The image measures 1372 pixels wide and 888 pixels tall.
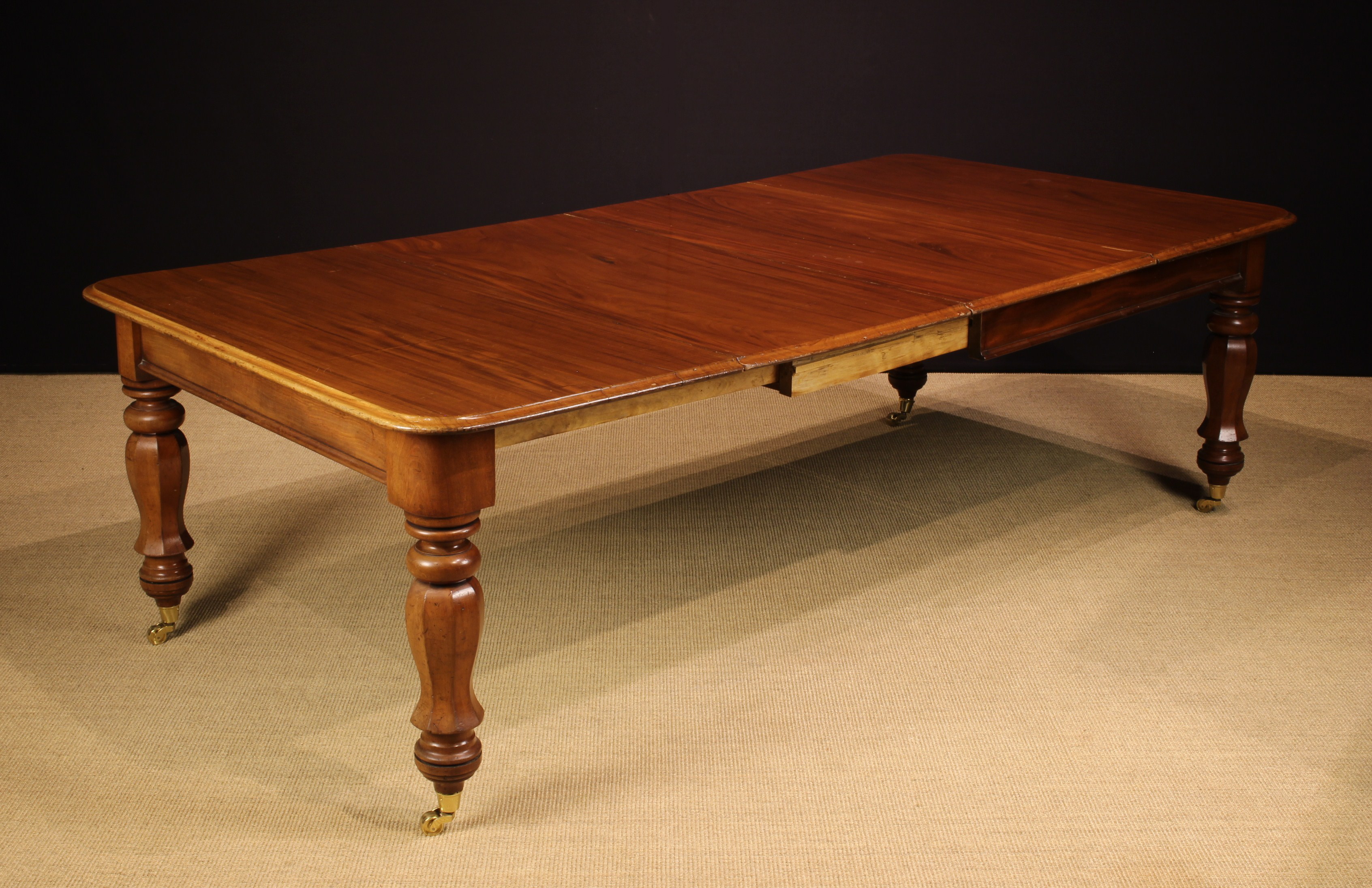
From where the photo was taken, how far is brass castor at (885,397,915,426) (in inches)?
147

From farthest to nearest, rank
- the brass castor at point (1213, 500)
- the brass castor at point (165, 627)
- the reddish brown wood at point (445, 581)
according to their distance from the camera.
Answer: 1. the brass castor at point (1213, 500)
2. the brass castor at point (165, 627)
3. the reddish brown wood at point (445, 581)

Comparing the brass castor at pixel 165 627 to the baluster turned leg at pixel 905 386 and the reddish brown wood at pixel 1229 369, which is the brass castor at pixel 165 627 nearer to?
the baluster turned leg at pixel 905 386

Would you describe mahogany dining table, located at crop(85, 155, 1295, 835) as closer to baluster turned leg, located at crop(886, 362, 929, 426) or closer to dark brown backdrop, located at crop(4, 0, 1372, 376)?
baluster turned leg, located at crop(886, 362, 929, 426)

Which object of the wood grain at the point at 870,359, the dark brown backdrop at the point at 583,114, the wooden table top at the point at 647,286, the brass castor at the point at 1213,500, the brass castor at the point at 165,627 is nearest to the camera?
the wooden table top at the point at 647,286

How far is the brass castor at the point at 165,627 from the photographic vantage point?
2.57 meters

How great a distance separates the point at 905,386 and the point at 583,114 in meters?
1.23

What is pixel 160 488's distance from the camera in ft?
8.10

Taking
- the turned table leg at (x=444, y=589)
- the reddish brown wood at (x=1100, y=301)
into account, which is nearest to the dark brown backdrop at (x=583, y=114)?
the reddish brown wood at (x=1100, y=301)

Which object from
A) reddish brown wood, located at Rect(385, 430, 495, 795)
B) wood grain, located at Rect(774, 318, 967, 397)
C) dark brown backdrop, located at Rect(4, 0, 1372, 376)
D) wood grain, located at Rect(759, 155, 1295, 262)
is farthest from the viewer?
dark brown backdrop, located at Rect(4, 0, 1372, 376)

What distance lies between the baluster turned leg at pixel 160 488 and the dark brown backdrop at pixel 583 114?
1.71m

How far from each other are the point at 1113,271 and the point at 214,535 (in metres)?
1.90

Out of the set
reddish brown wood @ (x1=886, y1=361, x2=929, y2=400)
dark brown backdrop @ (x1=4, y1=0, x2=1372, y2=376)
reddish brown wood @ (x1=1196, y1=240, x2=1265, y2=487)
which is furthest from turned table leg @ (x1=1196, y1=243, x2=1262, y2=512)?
dark brown backdrop @ (x1=4, y1=0, x2=1372, y2=376)

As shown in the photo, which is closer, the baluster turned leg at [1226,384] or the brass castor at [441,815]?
the brass castor at [441,815]

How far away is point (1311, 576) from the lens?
2.88m
